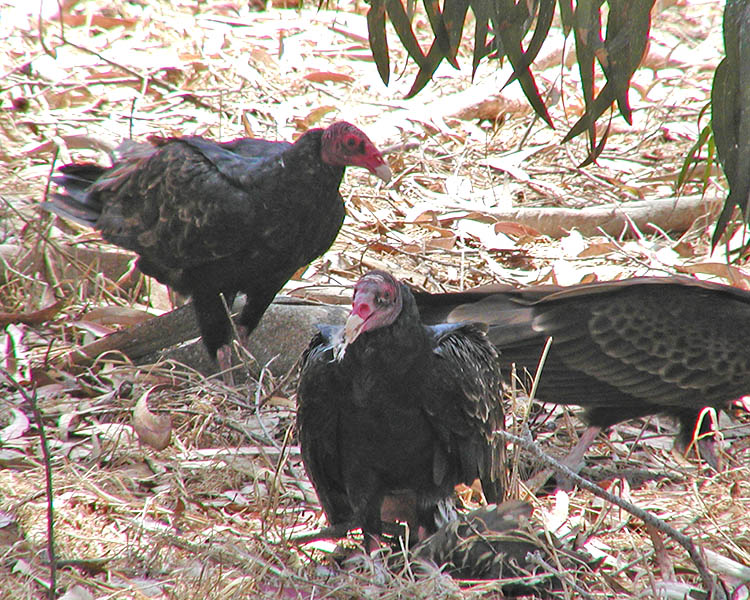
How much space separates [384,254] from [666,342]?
5.97 ft

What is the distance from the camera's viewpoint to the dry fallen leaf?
3428 mm

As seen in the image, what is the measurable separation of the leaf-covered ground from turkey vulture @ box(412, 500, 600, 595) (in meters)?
0.08

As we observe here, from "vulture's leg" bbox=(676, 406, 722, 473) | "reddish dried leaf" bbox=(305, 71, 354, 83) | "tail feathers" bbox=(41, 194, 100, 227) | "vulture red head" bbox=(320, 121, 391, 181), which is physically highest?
"vulture red head" bbox=(320, 121, 391, 181)

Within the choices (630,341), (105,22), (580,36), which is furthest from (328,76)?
(580,36)

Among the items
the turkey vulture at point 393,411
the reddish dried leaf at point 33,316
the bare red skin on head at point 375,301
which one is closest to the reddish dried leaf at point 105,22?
the reddish dried leaf at point 33,316

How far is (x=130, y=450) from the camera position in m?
3.43

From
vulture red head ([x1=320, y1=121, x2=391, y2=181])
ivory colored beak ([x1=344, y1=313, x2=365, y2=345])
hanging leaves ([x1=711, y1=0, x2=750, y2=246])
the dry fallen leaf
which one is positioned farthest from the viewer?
vulture red head ([x1=320, y1=121, x2=391, y2=181])

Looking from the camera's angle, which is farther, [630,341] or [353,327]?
[630,341]

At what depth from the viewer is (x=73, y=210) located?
4.45 m

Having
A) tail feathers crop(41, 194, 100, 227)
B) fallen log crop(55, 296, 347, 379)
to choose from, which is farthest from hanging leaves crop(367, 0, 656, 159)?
tail feathers crop(41, 194, 100, 227)

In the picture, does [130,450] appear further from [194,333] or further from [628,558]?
[628,558]

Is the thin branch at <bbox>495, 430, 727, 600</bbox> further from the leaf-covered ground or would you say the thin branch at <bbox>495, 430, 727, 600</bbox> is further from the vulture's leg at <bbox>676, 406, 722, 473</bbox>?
the vulture's leg at <bbox>676, 406, 722, 473</bbox>

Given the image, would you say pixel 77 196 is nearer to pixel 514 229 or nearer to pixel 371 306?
pixel 514 229

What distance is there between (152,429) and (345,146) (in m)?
1.35
